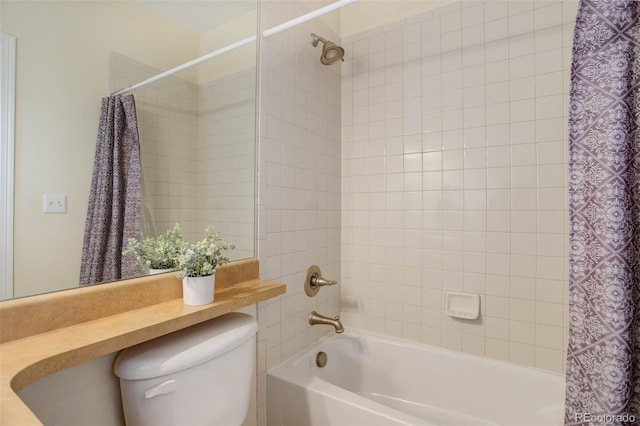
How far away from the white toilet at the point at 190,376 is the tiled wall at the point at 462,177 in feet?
3.60

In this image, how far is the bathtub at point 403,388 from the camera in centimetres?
126

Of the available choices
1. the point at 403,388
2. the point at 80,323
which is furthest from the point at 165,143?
the point at 403,388

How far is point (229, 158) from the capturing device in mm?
1351

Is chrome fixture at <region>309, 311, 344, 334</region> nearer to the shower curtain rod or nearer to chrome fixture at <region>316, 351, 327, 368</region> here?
chrome fixture at <region>316, 351, 327, 368</region>

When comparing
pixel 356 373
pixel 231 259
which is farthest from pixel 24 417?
pixel 356 373

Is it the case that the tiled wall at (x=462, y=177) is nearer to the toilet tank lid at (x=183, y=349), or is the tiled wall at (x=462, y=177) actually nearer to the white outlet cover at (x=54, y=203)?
the toilet tank lid at (x=183, y=349)

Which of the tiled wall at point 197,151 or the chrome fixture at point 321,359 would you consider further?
the chrome fixture at point 321,359

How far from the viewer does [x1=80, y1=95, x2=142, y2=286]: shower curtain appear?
2.78ft

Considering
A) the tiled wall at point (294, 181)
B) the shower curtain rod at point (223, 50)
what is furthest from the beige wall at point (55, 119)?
the tiled wall at point (294, 181)

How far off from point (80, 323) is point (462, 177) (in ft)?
5.57

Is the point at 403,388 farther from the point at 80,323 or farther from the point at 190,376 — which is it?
the point at 80,323

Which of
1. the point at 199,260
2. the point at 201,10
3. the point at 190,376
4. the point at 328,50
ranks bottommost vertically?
the point at 190,376

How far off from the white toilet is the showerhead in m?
1.50

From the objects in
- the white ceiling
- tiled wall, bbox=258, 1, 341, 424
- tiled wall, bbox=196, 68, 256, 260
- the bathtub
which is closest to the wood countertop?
tiled wall, bbox=196, 68, 256, 260
